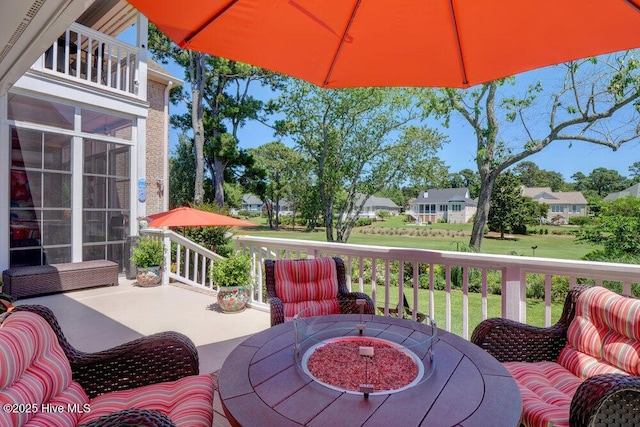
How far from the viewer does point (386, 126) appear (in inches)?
610

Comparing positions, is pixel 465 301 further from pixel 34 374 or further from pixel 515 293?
pixel 34 374

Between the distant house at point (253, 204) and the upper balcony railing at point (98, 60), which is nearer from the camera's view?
the upper balcony railing at point (98, 60)

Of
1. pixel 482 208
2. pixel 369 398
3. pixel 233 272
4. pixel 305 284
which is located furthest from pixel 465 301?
pixel 482 208

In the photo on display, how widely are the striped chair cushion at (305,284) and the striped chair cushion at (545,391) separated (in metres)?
1.54

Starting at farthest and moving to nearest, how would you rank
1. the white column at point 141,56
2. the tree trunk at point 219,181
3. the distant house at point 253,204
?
the distant house at point 253,204 < the tree trunk at point 219,181 < the white column at point 141,56

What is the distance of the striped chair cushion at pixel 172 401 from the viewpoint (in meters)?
1.43

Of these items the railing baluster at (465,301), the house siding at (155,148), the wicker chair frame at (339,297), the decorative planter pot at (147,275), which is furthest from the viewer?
the house siding at (155,148)

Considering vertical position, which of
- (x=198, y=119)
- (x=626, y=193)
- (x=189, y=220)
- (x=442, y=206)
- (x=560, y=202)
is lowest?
(x=189, y=220)

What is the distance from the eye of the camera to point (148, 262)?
228 inches

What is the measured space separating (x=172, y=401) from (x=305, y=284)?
5.58ft

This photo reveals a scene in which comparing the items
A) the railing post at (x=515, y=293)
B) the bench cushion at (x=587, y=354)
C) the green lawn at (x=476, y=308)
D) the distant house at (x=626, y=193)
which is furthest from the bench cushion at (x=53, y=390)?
the distant house at (x=626, y=193)

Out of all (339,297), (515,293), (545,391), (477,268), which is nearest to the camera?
(545,391)

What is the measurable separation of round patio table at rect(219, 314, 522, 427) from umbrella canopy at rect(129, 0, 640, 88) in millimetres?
1739

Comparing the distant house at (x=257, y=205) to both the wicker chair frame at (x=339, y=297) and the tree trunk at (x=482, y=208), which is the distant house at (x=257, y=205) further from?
the wicker chair frame at (x=339, y=297)
